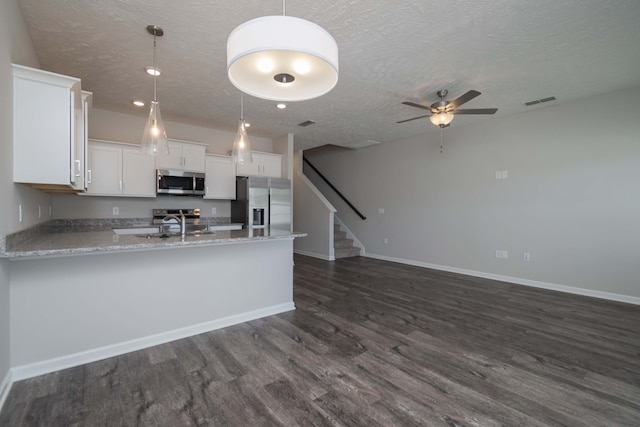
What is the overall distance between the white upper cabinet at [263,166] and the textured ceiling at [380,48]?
142 cm

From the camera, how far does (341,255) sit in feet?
23.0

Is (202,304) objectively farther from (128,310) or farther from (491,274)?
(491,274)

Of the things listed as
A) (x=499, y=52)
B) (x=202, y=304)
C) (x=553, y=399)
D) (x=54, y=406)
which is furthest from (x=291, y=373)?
(x=499, y=52)

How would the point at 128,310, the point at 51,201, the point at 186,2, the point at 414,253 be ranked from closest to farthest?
the point at 186,2 → the point at 128,310 → the point at 51,201 → the point at 414,253

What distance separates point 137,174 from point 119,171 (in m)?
0.24

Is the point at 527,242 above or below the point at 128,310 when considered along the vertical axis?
above

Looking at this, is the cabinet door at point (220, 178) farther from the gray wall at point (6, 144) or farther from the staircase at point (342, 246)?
the gray wall at point (6, 144)

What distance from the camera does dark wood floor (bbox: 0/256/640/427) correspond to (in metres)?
1.76

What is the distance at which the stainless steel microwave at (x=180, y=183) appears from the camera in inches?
186

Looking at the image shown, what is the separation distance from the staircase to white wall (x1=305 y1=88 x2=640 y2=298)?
865mm

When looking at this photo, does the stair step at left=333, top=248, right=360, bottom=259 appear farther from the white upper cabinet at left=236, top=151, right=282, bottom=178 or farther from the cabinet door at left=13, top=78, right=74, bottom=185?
the cabinet door at left=13, top=78, right=74, bottom=185

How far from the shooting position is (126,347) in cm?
251

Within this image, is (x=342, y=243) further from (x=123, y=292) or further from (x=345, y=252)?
(x=123, y=292)

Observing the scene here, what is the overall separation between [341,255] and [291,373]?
4.88 meters
